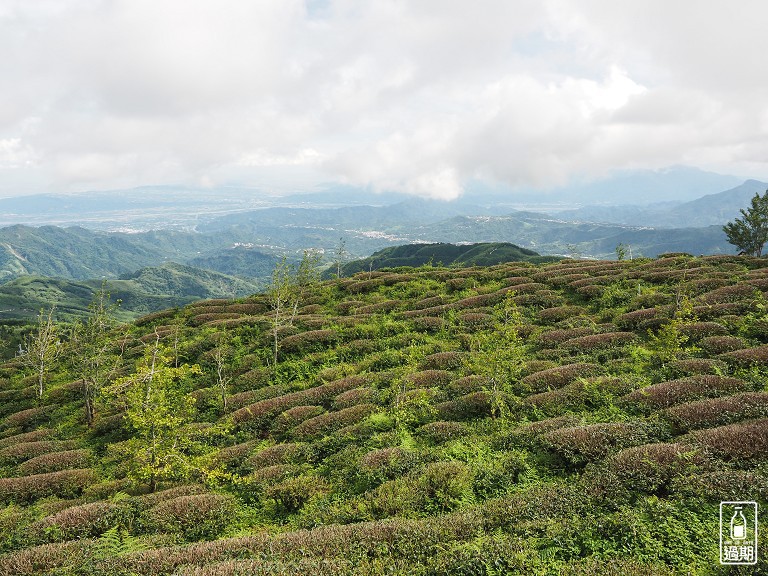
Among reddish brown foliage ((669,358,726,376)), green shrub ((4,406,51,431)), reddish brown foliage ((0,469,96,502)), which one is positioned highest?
reddish brown foliage ((669,358,726,376))

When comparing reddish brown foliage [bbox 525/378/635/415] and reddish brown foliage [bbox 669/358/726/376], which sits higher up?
reddish brown foliage [bbox 669/358/726/376]

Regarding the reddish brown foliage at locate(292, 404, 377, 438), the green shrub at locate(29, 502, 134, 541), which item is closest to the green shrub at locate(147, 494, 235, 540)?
the green shrub at locate(29, 502, 134, 541)

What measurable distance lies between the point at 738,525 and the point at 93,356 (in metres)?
24.8

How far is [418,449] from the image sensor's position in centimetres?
1208

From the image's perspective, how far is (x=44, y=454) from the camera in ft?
52.7

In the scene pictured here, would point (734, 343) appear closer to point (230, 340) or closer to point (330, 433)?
point (330, 433)

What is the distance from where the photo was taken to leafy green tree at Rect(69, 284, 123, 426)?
771 inches

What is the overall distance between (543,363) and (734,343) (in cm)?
713

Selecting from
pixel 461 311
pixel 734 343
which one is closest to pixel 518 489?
pixel 734 343

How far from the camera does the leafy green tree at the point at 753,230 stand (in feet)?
212

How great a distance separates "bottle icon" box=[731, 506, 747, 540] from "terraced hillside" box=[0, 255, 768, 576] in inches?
11.3

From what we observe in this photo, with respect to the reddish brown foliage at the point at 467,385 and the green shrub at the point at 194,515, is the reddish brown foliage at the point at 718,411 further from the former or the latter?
the green shrub at the point at 194,515

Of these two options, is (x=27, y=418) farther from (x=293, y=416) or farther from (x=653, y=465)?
(x=653, y=465)

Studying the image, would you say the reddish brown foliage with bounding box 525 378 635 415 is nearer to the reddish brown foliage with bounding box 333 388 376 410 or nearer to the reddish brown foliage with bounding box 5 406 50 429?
the reddish brown foliage with bounding box 333 388 376 410
